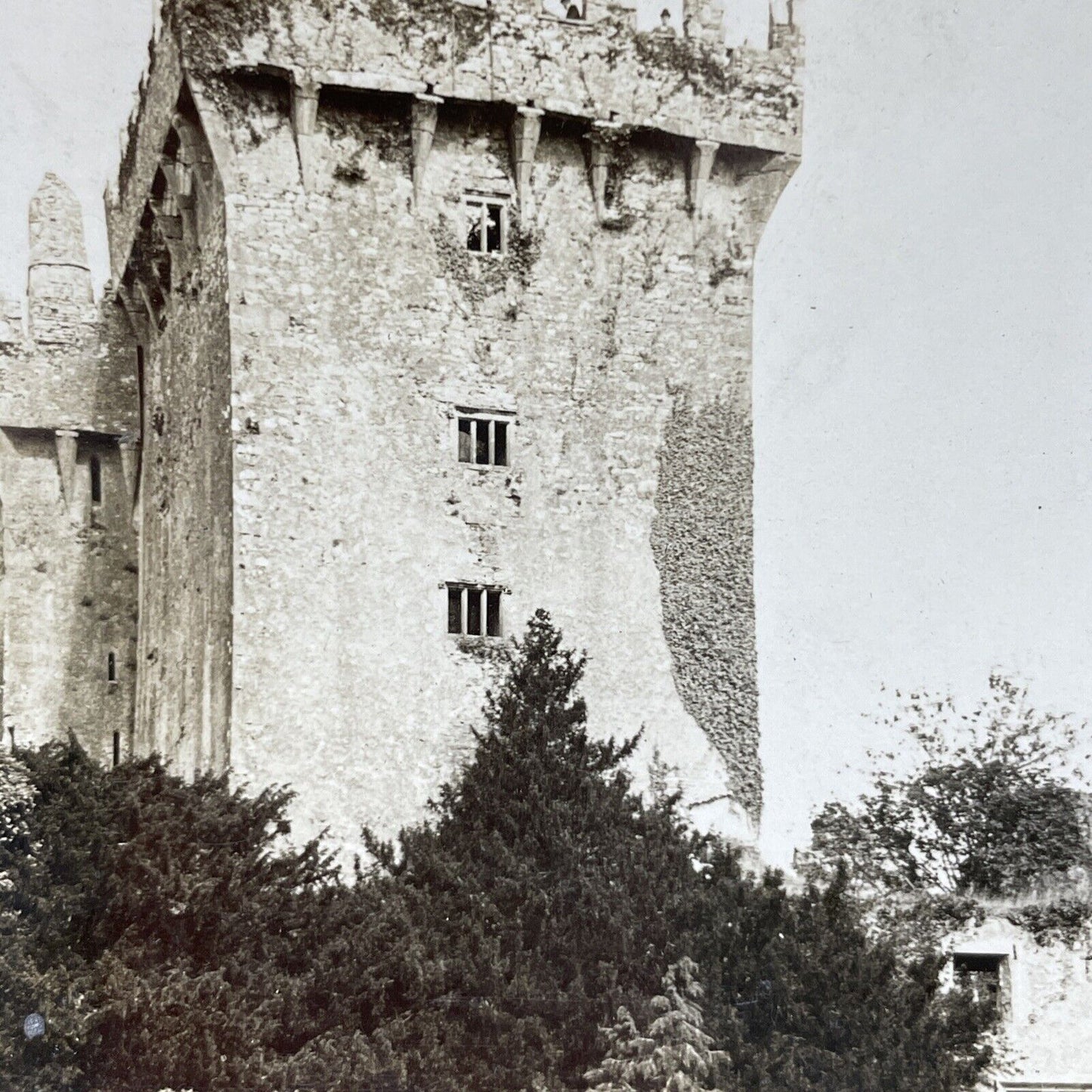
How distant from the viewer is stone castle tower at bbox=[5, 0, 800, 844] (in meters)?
21.0

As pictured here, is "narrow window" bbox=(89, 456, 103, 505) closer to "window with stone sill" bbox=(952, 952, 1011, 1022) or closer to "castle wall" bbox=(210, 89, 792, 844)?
"castle wall" bbox=(210, 89, 792, 844)

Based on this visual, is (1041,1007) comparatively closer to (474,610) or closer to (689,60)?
(474,610)

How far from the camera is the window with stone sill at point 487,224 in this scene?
73.4 ft

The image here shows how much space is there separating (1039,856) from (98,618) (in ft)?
47.8

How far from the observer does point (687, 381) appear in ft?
75.9

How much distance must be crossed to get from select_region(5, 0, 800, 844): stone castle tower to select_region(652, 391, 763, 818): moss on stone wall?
1.4 inches

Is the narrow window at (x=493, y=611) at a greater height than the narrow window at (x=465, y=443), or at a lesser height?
lesser

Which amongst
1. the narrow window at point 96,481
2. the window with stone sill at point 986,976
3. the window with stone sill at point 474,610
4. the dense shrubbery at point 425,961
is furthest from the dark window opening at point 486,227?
the window with stone sill at point 986,976

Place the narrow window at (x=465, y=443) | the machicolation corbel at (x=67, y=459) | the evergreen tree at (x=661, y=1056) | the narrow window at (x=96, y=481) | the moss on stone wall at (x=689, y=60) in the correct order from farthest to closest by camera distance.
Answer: the narrow window at (x=96, y=481) < the machicolation corbel at (x=67, y=459) < the moss on stone wall at (x=689, y=60) < the narrow window at (x=465, y=443) < the evergreen tree at (x=661, y=1056)

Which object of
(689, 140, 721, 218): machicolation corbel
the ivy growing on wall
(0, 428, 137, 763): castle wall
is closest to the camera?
the ivy growing on wall

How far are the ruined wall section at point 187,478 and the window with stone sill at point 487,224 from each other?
306 cm

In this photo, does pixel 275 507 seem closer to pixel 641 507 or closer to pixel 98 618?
pixel 641 507

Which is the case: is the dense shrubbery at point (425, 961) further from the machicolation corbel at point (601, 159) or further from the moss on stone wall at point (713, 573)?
the machicolation corbel at point (601, 159)

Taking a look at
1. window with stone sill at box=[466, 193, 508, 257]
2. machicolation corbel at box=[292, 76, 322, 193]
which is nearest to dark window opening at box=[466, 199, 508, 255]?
window with stone sill at box=[466, 193, 508, 257]
